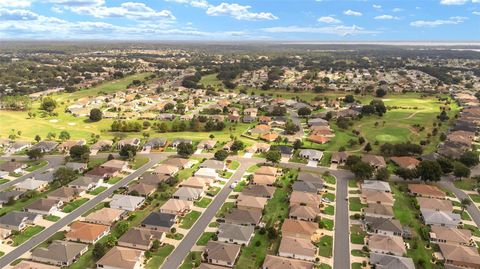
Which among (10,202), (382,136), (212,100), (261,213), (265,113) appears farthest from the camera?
(212,100)

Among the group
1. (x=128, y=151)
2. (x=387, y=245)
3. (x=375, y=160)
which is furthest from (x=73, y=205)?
(x=375, y=160)

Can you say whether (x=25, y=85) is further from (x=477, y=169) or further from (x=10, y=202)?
(x=477, y=169)

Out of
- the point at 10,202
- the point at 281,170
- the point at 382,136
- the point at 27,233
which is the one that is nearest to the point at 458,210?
the point at 281,170

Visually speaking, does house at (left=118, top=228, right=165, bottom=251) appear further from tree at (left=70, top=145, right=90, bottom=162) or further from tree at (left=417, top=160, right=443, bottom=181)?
tree at (left=417, top=160, right=443, bottom=181)

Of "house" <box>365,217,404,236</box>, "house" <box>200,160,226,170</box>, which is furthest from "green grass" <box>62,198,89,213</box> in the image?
"house" <box>365,217,404,236</box>

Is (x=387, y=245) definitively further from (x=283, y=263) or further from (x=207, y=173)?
(x=207, y=173)
